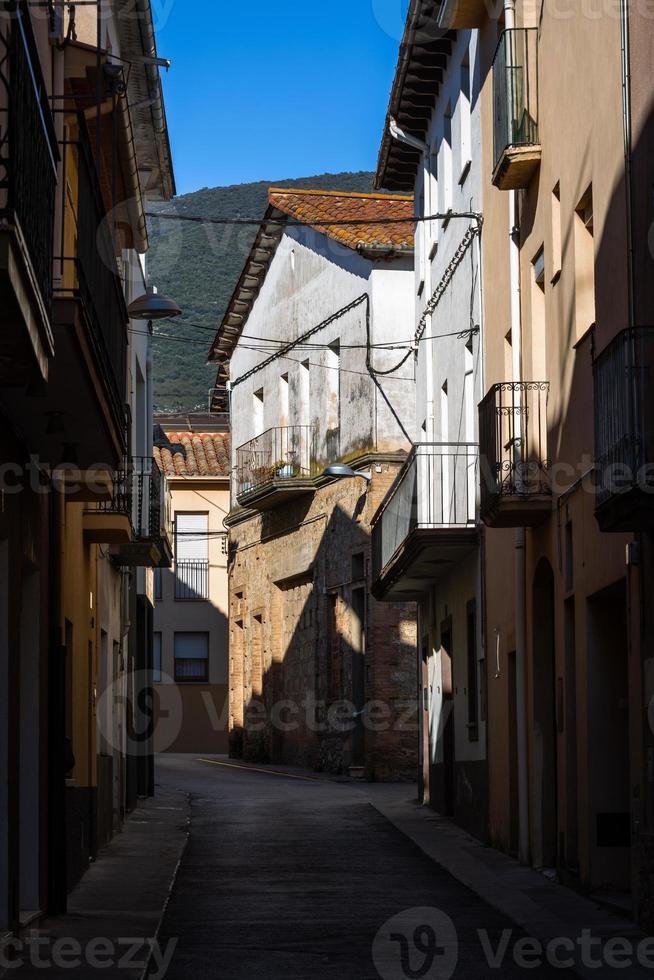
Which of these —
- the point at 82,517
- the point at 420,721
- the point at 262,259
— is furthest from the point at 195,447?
the point at 82,517

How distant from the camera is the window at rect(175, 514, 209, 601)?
4938cm

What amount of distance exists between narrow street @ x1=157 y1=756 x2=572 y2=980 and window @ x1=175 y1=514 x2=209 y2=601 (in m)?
26.6

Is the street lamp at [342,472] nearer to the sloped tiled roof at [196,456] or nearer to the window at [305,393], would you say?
the window at [305,393]

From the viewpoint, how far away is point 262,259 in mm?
38156

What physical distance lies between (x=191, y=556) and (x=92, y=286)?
38.7 m

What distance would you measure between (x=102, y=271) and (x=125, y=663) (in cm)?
1193

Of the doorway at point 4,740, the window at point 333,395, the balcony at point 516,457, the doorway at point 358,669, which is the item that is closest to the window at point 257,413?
the window at point 333,395

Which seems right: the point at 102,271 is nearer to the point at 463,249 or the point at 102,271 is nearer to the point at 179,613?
the point at 463,249

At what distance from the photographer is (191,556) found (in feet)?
163

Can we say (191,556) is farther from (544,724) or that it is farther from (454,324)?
(544,724)

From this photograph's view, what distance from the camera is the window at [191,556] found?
49375 mm

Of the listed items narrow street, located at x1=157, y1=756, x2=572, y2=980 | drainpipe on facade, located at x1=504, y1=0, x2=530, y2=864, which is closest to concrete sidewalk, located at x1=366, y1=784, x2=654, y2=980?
narrow street, located at x1=157, y1=756, x2=572, y2=980

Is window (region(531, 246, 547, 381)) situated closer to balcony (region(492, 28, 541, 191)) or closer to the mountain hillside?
balcony (region(492, 28, 541, 191))

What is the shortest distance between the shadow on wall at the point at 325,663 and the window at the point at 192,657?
7726mm
